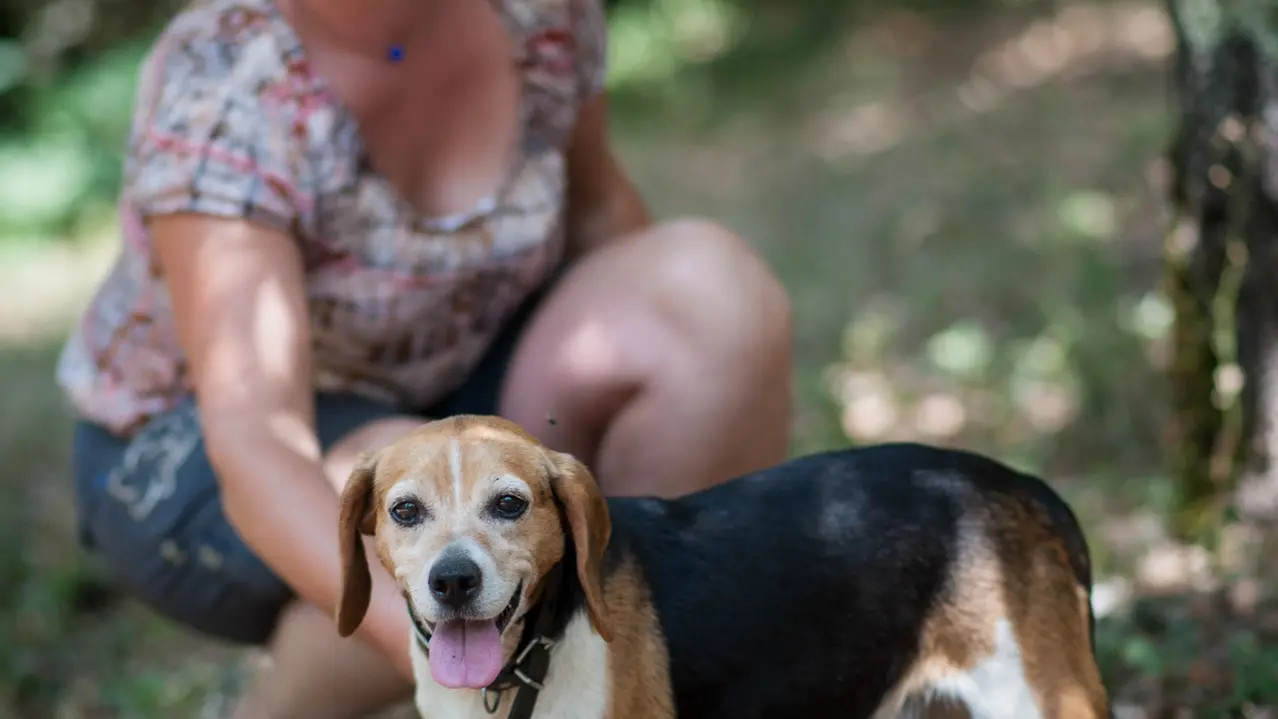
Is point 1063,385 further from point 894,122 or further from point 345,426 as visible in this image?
point 894,122

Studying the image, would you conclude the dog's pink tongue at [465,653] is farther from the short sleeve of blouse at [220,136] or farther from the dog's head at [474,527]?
the short sleeve of blouse at [220,136]

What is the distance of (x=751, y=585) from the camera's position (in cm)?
220

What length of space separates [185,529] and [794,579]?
1.14 meters

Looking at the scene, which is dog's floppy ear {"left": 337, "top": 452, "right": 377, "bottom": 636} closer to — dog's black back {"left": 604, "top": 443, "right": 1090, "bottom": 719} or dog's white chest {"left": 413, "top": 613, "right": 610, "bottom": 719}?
dog's white chest {"left": 413, "top": 613, "right": 610, "bottom": 719}

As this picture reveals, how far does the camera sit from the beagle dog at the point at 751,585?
197 centimetres

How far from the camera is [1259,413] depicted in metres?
3.18

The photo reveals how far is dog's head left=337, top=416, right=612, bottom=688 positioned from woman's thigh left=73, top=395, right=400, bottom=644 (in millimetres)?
633

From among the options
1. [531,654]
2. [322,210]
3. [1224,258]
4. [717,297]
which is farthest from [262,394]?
[1224,258]

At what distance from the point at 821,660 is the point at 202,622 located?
3.98ft

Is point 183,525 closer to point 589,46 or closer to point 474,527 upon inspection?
point 474,527

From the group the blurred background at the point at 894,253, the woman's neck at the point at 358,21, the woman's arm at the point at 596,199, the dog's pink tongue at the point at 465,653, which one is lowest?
the blurred background at the point at 894,253

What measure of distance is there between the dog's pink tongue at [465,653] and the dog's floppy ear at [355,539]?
188 mm

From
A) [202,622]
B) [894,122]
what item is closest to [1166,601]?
[202,622]

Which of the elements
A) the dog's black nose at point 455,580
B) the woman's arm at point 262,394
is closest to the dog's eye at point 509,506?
the dog's black nose at point 455,580
